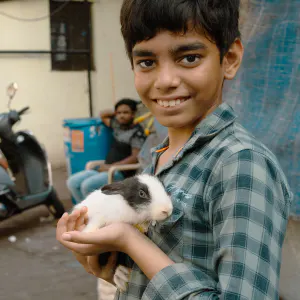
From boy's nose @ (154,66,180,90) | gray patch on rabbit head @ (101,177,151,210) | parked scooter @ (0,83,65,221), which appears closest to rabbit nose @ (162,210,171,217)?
gray patch on rabbit head @ (101,177,151,210)

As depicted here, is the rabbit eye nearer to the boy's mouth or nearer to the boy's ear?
the boy's mouth

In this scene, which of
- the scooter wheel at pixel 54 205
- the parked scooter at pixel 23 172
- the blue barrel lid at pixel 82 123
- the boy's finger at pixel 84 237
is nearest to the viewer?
the boy's finger at pixel 84 237

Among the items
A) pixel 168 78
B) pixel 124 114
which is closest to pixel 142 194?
pixel 168 78

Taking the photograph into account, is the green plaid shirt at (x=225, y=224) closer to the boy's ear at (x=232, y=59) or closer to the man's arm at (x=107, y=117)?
the boy's ear at (x=232, y=59)

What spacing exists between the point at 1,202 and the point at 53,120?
13.2 feet

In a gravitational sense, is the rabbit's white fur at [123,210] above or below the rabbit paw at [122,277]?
above

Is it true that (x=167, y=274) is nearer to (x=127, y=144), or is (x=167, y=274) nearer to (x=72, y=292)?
→ (x=72, y=292)

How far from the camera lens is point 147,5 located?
1.30 m

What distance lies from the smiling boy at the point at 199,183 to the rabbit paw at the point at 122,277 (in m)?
0.03

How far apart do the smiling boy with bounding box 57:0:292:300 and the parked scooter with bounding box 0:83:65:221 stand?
4.09 m

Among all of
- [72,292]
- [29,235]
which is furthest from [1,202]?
[72,292]

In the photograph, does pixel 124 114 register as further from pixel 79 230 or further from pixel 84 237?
pixel 84 237

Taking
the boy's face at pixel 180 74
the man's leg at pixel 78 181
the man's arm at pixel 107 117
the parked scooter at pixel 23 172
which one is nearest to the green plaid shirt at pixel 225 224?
the boy's face at pixel 180 74

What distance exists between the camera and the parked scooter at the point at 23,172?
5.29 m
